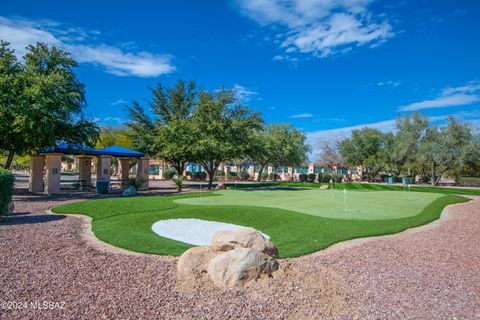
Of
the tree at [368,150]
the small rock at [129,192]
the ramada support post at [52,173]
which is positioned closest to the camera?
the ramada support post at [52,173]

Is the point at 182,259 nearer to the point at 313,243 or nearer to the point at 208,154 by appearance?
the point at 313,243

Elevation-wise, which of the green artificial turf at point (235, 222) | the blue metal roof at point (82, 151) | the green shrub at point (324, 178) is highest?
the blue metal roof at point (82, 151)

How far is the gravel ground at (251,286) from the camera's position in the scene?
4.45m

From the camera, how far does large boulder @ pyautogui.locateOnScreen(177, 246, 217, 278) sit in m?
5.51

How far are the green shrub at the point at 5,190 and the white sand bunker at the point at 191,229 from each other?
4854 millimetres

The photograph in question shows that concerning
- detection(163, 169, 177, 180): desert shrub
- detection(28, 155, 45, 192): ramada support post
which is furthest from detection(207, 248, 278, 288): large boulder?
detection(163, 169, 177, 180): desert shrub

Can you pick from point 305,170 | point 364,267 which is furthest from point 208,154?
point 305,170

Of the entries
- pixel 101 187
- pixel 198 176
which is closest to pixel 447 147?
pixel 198 176

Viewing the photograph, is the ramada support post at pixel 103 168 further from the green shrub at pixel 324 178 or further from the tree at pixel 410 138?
the tree at pixel 410 138

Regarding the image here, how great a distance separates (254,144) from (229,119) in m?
2.95

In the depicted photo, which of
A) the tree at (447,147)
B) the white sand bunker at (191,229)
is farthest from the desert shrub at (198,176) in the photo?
the white sand bunker at (191,229)

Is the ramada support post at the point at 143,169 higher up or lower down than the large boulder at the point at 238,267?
higher up

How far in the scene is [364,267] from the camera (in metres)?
6.48

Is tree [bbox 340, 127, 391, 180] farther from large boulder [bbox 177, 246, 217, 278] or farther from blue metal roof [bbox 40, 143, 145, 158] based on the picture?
large boulder [bbox 177, 246, 217, 278]
